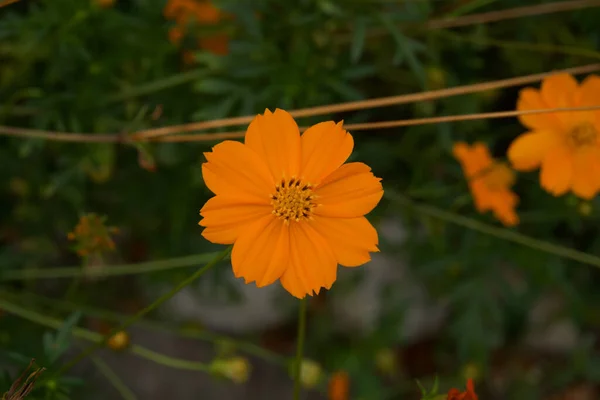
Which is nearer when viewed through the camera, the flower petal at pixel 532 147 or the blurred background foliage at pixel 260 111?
the flower petal at pixel 532 147

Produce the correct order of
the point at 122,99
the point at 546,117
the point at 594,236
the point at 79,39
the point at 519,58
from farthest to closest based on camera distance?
the point at 594,236 → the point at 519,58 → the point at 122,99 → the point at 79,39 → the point at 546,117

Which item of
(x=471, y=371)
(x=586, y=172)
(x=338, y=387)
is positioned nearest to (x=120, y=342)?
(x=338, y=387)

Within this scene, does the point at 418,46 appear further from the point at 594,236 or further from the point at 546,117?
the point at 594,236

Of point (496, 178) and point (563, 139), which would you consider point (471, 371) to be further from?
point (563, 139)

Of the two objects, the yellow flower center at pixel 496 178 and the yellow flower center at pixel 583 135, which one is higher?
the yellow flower center at pixel 496 178

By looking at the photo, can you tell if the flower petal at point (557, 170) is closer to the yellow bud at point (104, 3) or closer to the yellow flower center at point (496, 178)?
the yellow flower center at point (496, 178)

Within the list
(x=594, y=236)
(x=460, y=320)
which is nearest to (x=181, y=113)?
(x=460, y=320)

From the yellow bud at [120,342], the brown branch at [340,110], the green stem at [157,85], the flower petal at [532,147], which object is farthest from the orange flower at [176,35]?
the flower petal at [532,147]
